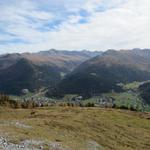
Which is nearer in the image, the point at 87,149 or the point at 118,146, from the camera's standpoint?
the point at 87,149

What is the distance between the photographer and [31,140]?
45.3m

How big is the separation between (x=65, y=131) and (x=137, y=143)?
15230mm

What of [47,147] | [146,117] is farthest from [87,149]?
[146,117]

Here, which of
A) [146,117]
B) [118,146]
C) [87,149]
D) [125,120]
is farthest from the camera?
[146,117]

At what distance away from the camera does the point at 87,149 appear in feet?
161

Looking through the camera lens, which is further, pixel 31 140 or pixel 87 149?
pixel 87 149

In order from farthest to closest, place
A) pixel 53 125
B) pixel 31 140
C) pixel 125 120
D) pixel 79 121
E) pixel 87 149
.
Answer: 1. pixel 125 120
2. pixel 79 121
3. pixel 53 125
4. pixel 87 149
5. pixel 31 140

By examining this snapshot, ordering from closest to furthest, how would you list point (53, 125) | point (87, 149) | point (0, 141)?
point (0, 141) → point (87, 149) → point (53, 125)

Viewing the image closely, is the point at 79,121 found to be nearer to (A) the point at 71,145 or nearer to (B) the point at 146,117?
(A) the point at 71,145

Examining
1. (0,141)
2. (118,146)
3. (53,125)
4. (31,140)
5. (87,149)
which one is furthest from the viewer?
(53,125)

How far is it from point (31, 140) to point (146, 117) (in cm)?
7095

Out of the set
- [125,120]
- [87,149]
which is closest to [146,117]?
[125,120]

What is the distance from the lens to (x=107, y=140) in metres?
61.6

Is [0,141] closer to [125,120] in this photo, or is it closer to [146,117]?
[125,120]
